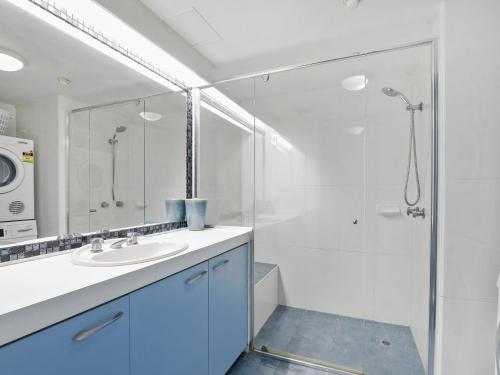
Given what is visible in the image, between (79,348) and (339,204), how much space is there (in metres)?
1.60

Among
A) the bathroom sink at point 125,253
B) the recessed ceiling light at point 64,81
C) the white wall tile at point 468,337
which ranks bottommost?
the white wall tile at point 468,337

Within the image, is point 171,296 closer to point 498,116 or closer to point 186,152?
point 186,152

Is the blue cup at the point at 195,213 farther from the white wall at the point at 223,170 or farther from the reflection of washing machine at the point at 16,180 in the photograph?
the reflection of washing machine at the point at 16,180

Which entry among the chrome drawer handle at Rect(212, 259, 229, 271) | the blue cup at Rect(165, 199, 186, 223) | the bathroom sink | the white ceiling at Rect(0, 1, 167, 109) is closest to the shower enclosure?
the blue cup at Rect(165, 199, 186, 223)

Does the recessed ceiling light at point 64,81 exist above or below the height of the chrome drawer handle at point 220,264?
above

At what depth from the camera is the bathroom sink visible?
96 centimetres

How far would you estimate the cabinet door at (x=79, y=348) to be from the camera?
604 millimetres

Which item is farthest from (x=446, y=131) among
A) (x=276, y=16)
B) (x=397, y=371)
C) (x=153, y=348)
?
(x=153, y=348)

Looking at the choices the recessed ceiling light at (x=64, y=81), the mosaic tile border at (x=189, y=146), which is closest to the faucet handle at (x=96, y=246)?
the recessed ceiling light at (x=64, y=81)

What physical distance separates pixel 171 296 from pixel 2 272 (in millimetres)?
600

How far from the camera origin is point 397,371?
1.50 m

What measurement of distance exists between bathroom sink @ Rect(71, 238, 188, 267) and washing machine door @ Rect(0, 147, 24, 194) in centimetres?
38

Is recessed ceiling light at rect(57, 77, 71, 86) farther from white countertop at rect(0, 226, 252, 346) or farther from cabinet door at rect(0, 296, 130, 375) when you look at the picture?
cabinet door at rect(0, 296, 130, 375)

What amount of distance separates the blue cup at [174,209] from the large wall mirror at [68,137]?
0.29ft
